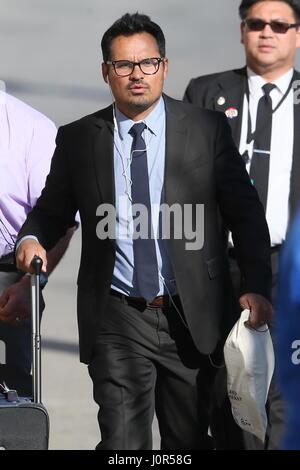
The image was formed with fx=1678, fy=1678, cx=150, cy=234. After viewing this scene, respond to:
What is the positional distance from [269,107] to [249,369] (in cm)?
157

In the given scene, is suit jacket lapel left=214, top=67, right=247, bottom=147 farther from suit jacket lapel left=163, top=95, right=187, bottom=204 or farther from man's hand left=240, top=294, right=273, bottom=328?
man's hand left=240, top=294, right=273, bottom=328

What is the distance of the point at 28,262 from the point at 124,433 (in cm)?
72

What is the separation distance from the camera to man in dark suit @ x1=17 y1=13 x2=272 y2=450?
19.4ft

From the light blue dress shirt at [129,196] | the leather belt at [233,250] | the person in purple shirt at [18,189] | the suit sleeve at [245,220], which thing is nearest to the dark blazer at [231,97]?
the leather belt at [233,250]

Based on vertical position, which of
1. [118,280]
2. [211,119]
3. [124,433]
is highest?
[211,119]

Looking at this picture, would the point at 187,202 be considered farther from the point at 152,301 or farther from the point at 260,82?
the point at 260,82

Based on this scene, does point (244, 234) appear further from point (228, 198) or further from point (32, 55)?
point (32, 55)

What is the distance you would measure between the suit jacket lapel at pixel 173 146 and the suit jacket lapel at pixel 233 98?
89 centimetres

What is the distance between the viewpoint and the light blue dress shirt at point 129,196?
5934 millimetres

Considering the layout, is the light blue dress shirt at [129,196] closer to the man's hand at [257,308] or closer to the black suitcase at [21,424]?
the man's hand at [257,308]

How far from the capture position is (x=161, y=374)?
6.08 m

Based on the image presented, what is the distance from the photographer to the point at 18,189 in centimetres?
663
